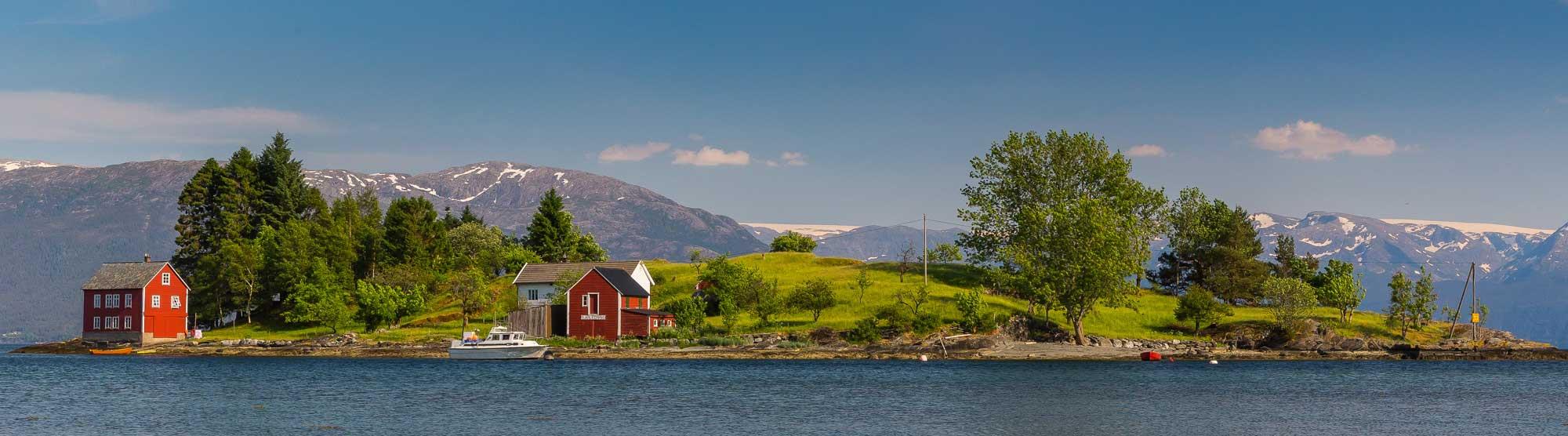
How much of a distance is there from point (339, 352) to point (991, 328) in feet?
176

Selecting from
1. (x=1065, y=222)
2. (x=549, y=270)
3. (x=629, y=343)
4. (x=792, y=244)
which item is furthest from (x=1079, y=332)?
(x=792, y=244)

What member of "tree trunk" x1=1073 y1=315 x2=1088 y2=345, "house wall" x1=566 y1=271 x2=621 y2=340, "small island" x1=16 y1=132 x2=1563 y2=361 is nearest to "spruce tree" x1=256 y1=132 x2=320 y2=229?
"small island" x1=16 y1=132 x2=1563 y2=361

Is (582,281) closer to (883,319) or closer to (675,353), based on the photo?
(675,353)

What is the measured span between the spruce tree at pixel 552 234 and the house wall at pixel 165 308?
40627 millimetres

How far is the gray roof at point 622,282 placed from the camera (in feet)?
352

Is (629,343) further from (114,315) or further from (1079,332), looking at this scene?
(114,315)

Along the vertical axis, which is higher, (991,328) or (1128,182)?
(1128,182)

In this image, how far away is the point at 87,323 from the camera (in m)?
122

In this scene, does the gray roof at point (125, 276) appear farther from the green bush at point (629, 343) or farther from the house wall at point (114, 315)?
the green bush at point (629, 343)

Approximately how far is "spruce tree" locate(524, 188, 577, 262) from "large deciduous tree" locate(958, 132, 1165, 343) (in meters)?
51.7

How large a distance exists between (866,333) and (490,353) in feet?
98.2

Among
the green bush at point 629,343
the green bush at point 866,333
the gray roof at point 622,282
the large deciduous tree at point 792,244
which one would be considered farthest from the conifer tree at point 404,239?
the green bush at point 866,333

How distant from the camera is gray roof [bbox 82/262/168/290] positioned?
11925cm

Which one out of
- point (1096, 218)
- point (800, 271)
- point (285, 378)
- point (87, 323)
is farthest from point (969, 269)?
point (87, 323)
